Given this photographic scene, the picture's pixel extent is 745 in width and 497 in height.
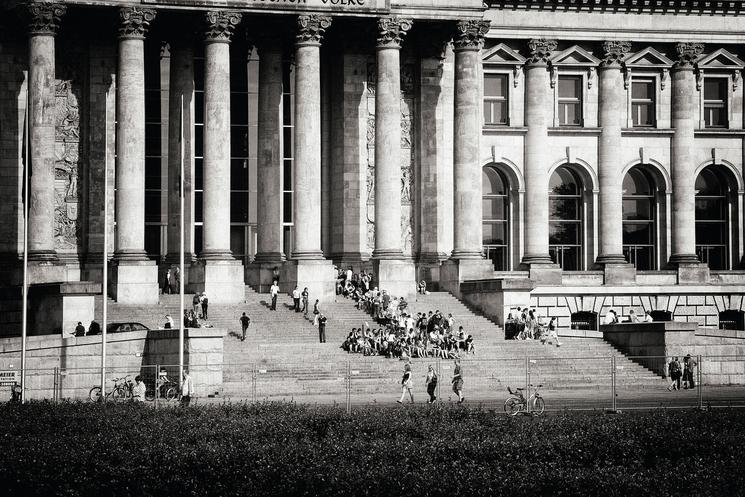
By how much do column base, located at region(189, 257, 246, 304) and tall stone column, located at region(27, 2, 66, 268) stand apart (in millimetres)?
7474

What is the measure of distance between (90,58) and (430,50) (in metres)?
18.9

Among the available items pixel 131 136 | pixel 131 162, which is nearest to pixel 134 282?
pixel 131 162

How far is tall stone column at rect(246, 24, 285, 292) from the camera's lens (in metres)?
78.4

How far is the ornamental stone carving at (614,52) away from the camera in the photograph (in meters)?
86.4

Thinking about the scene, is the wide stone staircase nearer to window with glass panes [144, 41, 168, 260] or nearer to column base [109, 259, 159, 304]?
column base [109, 259, 159, 304]

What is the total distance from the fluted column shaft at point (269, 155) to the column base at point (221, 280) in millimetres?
4108

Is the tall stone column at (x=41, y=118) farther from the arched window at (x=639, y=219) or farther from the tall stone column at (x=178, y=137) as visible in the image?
the arched window at (x=639, y=219)

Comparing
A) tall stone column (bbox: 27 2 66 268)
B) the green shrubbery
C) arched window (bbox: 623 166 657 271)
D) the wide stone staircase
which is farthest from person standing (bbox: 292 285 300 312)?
the green shrubbery

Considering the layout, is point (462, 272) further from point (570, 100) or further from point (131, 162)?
point (131, 162)

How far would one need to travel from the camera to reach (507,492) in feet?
99.2

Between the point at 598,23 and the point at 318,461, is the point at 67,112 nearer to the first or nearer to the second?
the point at 598,23

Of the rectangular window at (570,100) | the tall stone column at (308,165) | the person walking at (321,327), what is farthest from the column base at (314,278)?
the rectangular window at (570,100)

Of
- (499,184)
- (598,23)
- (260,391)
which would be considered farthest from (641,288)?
(260,391)

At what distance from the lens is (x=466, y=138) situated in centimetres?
7975
